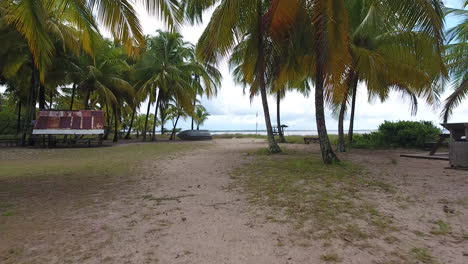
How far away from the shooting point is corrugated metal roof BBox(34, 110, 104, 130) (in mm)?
15633

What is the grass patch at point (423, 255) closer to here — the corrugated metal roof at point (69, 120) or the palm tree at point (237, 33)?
the palm tree at point (237, 33)

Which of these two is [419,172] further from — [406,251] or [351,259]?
[351,259]

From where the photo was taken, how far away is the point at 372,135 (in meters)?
16.0

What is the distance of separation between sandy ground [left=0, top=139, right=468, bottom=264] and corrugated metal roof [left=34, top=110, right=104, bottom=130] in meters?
12.0

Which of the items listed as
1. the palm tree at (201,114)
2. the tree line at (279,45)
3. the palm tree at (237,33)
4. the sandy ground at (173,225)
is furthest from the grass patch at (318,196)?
the palm tree at (201,114)

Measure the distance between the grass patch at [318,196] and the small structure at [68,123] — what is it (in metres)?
12.9

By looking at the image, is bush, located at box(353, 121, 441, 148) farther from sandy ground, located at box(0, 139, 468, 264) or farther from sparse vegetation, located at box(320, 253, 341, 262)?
sparse vegetation, located at box(320, 253, 341, 262)

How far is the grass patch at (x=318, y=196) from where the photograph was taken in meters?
3.03

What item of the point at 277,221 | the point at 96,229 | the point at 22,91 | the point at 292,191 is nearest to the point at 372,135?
the point at 292,191

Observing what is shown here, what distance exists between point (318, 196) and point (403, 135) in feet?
39.1

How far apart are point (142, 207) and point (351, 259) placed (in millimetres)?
2891

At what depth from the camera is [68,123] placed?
1619cm

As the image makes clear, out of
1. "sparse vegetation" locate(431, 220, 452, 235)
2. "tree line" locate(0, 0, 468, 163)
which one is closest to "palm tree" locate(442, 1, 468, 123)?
"tree line" locate(0, 0, 468, 163)

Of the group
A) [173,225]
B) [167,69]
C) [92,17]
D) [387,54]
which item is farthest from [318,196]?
[167,69]
